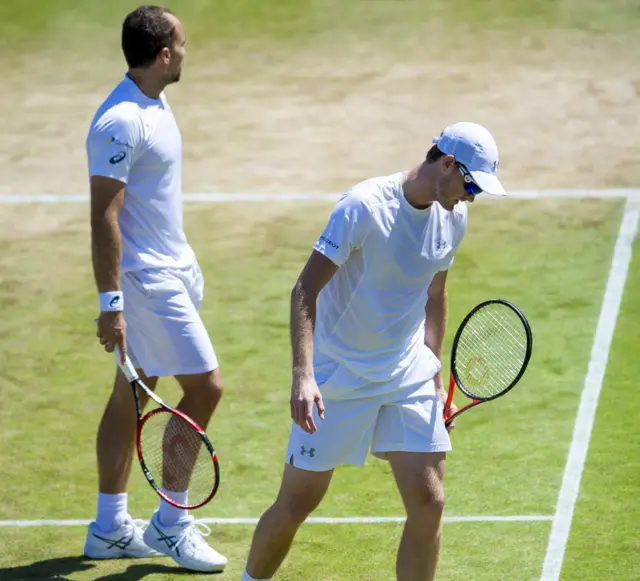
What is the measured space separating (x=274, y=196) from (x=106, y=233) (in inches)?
218

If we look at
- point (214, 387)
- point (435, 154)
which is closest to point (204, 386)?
point (214, 387)

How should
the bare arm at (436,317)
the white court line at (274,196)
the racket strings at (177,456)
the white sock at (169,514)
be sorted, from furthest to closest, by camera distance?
the white court line at (274,196), the white sock at (169,514), the racket strings at (177,456), the bare arm at (436,317)

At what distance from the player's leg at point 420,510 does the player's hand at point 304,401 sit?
51 cm

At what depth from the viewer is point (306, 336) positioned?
5.41m

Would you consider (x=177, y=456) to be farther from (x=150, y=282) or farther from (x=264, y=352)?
(x=264, y=352)

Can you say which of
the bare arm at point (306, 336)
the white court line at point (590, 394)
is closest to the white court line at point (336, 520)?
the white court line at point (590, 394)

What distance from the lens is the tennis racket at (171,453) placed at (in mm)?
6297

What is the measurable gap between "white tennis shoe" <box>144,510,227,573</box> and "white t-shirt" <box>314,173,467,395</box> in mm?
1242

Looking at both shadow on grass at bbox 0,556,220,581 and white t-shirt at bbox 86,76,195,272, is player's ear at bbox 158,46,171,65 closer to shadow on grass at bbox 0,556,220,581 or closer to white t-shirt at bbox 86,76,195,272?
white t-shirt at bbox 86,76,195,272

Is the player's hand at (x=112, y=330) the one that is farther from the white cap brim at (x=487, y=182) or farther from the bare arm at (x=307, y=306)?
the white cap brim at (x=487, y=182)

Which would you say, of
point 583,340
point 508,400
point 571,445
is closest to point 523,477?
point 571,445

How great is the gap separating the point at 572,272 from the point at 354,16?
20.3 feet

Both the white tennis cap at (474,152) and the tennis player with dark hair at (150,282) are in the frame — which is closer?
the white tennis cap at (474,152)

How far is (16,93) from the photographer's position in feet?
45.6
